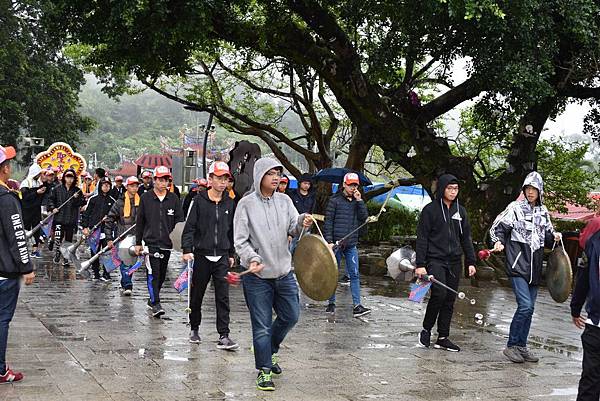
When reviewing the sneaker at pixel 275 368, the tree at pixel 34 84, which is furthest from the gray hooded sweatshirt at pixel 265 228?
the tree at pixel 34 84

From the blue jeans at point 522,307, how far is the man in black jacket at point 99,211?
8.18m

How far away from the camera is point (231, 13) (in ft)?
51.9

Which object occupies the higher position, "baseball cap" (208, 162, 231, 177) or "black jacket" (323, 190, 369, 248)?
"baseball cap" (208, 162, 231, 177)

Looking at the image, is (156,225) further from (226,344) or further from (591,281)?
(591,281)

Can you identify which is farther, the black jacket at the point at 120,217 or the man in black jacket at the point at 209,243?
the black jacket at the point at 120,217

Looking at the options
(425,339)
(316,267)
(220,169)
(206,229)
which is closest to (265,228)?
(316,267)

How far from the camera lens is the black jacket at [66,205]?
1577 cm

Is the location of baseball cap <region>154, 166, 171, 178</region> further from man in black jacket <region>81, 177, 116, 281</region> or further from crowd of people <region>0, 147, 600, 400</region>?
man in black jacket <region>81, 177, 116, 281</region>

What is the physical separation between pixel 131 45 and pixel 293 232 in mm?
8934

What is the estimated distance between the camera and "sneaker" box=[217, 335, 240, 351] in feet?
26.5

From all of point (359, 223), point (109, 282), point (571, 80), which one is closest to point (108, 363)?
point (359, 223)

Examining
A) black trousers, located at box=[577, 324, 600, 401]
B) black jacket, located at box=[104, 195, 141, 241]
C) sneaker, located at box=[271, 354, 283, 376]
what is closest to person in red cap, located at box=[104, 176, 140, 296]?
black jacket, located at box=[104, 195, 141, 241]

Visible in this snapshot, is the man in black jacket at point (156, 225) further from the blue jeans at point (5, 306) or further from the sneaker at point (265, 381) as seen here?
the sneaker at point (265, 381)

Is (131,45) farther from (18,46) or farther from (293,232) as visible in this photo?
(18,46)
